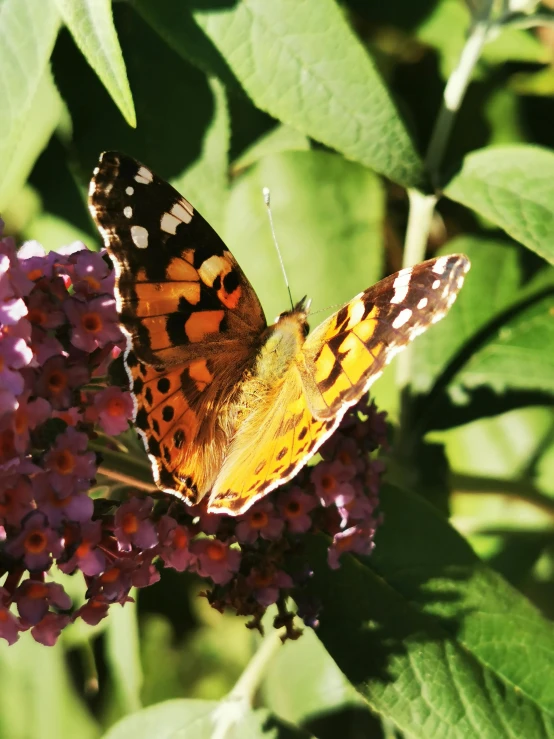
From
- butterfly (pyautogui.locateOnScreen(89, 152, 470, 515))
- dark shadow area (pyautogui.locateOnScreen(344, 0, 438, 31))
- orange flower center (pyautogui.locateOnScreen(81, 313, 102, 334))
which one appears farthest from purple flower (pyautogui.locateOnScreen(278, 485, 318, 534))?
dark shadow area (pyautogui.locateOnScreen(344, 0, 438, 31))

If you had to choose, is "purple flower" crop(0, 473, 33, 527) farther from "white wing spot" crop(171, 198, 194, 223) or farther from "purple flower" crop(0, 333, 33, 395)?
"white wing spot" crop(171, 198, 194, 223)

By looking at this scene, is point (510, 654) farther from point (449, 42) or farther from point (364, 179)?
point (449, 42)

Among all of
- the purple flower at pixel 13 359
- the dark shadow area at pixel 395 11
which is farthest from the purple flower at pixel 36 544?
the dark shadow area at pixel 395 11

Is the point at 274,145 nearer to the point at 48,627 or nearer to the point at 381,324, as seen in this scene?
the point at 381,324

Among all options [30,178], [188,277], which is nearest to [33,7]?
[188,277]

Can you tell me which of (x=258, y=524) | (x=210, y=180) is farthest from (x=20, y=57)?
(x=258, y=524)
